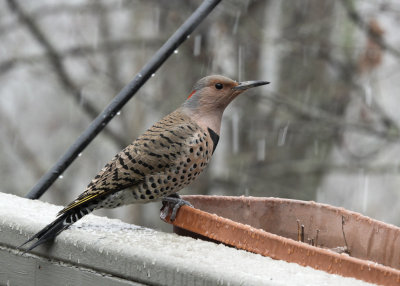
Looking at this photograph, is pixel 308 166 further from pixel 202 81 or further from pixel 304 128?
pixel 202 81

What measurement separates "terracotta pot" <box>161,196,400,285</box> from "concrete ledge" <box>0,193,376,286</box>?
3cm

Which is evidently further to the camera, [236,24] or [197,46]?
[197,46]

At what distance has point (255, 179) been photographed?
7141 mm

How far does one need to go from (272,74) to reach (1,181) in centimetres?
494

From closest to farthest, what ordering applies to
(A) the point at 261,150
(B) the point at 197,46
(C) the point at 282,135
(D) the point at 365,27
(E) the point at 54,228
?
(E) the point at 54,228 → (D) the point at 365,27 → (B) the point at 197,46 → (C) the point at 282,135 → (A) the point at 261,150

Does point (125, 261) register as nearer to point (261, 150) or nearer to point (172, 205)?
point (172, 205)

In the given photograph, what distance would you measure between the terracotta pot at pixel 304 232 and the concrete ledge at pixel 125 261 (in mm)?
31

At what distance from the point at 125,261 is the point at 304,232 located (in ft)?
2.29

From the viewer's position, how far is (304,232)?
85.8 inches

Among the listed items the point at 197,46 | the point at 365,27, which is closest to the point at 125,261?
the point at 365,27

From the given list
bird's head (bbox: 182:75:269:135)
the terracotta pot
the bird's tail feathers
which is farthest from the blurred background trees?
the bird's tail feathers

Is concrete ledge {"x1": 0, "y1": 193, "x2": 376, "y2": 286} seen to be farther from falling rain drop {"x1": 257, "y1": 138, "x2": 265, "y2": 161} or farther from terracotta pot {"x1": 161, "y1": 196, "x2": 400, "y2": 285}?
falling rain drop {"x1": 257, "y1": 138, "x2": 265, "y2": 161}

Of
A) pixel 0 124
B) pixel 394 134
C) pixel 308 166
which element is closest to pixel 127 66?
pixel 0 124

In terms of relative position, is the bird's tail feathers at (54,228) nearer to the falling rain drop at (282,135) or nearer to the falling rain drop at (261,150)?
the falling rain drop at (282,135)
